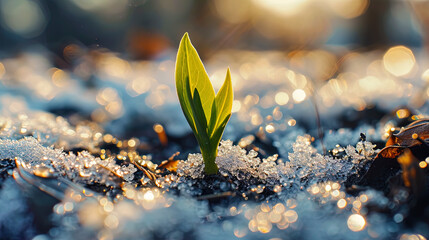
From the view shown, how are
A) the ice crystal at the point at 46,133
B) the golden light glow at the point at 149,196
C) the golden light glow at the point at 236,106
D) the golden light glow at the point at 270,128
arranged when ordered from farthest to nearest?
1. the golden light glow at the point at 236,106
2. the golden light glow at the point at 270,128
3. the ice crystal at the point at 46,133
4. the golden light glow at the point at 149,196

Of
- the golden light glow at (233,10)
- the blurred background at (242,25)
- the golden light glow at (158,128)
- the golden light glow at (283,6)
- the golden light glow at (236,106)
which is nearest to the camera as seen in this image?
the golden light glow at (158,128)

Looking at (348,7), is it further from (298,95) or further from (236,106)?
(236,106)

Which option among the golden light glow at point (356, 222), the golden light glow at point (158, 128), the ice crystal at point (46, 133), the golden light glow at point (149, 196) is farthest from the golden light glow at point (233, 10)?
the golden light glow at point (356, 222)

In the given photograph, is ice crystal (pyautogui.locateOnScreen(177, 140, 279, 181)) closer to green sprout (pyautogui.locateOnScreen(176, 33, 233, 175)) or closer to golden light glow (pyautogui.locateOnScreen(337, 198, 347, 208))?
green sprout (pyautogui.locateOnScreen(176, 33, 233, 175))

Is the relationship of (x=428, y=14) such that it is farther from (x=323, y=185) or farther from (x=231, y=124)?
(x=323, y=185)

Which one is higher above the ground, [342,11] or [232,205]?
[342,11]

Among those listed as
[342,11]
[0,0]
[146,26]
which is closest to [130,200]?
[146,26]

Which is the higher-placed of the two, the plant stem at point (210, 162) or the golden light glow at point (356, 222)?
the plant stem at point (210, 162)

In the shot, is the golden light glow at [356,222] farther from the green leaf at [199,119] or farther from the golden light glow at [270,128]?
the golden light glow at [270,128]
